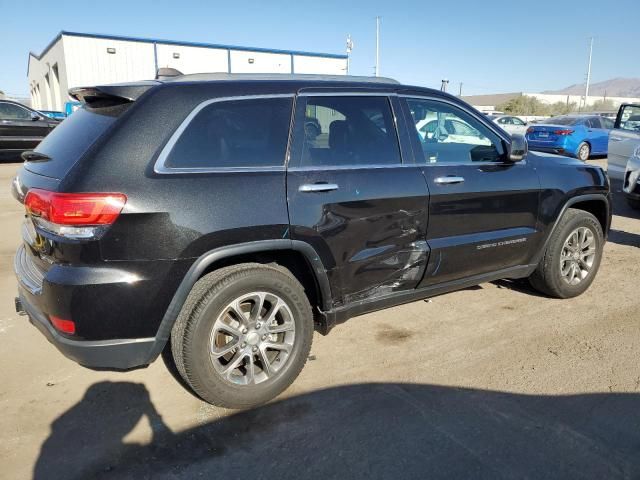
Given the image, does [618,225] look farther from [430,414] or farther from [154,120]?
A: [154,120]

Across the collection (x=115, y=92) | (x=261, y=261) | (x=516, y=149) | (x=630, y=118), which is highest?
(x=115, y=92)

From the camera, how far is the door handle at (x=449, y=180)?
140 inches

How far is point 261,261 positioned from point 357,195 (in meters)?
0.74

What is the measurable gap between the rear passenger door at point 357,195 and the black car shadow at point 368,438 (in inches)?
30.9

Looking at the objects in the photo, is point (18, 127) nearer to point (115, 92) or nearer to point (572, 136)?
point (115, 92)

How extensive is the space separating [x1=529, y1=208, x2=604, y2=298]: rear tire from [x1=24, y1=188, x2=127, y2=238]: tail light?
358 cm

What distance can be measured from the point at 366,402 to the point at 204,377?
38.4 inches

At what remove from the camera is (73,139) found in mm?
2803

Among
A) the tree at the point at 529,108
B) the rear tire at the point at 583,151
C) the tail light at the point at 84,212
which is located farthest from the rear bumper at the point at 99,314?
the tree at the point at 529,108

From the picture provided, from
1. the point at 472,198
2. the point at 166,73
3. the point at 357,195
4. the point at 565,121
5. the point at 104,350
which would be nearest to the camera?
the point at 104,350

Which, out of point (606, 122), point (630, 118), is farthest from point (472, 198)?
point (606, 122)

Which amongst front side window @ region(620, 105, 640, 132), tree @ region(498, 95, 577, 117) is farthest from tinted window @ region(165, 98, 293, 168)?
tree @ region(498, 95, 577, 117)

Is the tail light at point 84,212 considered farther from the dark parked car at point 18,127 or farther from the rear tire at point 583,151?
the rear tire at point 583,151

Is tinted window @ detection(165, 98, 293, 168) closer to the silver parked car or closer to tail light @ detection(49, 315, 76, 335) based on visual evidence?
tail light @ detection(49, 315, 76, 335)
